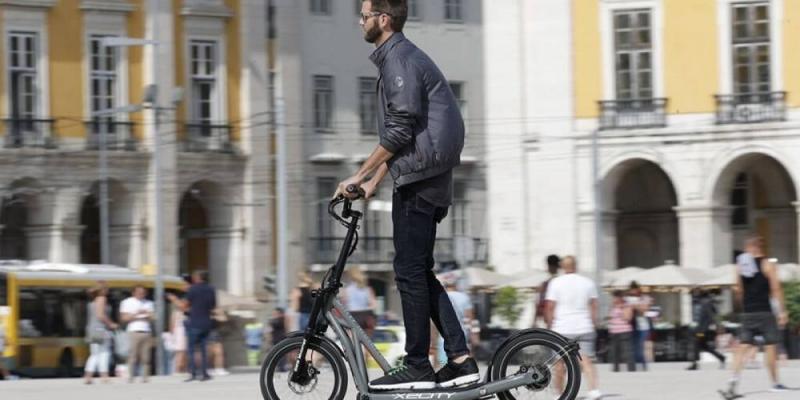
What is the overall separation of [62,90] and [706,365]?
73.5 feet

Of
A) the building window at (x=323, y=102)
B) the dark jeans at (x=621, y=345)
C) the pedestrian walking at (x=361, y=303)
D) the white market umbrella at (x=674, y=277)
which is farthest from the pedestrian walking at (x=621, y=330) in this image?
the building window at (x=323, y=102)

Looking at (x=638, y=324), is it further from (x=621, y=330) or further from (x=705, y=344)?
(x=705, y=344)

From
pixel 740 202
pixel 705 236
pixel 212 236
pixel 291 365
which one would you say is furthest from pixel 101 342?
pixel 740 202

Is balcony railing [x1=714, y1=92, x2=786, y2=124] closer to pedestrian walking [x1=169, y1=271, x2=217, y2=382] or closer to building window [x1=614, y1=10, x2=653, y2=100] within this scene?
building window [x1=614, y1=10, x2=653, y2=100]

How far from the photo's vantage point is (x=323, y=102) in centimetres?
6341

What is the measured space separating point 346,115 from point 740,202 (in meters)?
12.3

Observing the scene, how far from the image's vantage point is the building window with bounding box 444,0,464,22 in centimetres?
6675

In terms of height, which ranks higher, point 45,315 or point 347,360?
point 347,360

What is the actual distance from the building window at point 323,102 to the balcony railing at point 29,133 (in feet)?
33.1

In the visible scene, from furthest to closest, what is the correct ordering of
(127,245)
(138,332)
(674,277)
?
(127,245), (674,277), (138,332)

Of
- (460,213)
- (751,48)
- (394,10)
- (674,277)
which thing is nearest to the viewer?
(394,10)

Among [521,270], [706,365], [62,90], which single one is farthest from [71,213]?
[706,365]

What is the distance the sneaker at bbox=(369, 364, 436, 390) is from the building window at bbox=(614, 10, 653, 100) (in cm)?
4480

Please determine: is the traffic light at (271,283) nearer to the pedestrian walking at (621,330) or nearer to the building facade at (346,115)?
the building facade at (346,115)
